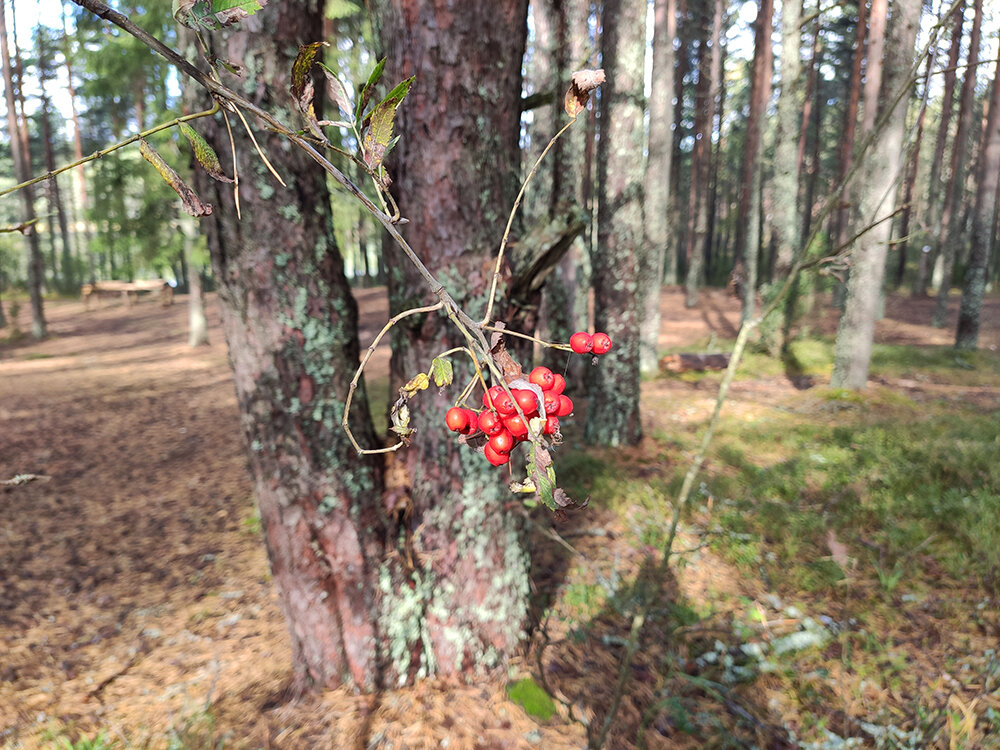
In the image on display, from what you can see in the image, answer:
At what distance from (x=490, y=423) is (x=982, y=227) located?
42.7ft

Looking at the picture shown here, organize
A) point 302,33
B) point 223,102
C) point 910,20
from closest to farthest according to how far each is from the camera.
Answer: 1. point 223,102
2. point 302,33
3. point 910,20

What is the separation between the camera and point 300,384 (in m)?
2.49

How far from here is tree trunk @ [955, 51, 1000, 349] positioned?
31.1ft

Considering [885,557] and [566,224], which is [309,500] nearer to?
[566,224]

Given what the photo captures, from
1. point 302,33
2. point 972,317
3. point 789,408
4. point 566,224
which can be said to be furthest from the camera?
point 972,317

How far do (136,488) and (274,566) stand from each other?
4015 millimetres

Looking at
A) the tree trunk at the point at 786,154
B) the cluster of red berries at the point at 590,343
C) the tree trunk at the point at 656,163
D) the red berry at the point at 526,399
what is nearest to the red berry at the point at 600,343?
the cluster of red berries at the point at 590,343

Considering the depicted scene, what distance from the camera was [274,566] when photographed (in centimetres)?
276

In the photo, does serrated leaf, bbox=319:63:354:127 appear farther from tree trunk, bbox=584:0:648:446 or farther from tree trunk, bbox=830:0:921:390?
tree trunk, bbox=830:0:921:390

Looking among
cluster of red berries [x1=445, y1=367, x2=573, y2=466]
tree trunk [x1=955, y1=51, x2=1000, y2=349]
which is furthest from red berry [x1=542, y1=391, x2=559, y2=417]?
tree trunk [x1=955, y1=51, x2=1000, y2=349]

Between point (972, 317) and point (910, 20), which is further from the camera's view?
point (972, 317)

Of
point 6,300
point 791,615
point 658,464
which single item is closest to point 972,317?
point 658,464

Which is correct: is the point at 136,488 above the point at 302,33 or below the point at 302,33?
below

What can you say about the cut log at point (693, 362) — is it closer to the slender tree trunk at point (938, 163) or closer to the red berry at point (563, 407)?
the slender tree trunk at point (938, 163)
